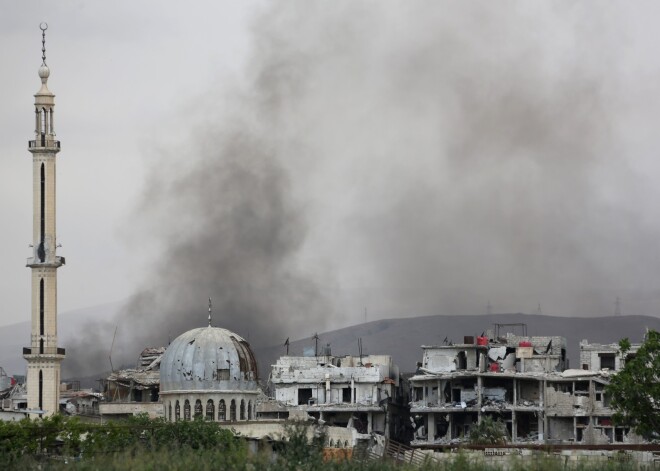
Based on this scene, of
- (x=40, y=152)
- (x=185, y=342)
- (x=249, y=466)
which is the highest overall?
(x=40, y=152)

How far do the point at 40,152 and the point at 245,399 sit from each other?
2294 centimetres

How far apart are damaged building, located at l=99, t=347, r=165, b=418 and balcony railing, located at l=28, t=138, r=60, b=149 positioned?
731 inches

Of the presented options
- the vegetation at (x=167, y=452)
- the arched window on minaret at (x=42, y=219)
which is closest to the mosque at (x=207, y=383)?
the vegetation at (x=167, y=452)

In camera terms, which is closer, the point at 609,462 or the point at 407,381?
the point at 609,462

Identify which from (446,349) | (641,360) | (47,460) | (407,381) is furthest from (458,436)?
(47,460)

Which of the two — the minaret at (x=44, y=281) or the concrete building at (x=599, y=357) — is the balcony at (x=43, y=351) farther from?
the concrete building at (x=599, y=357)

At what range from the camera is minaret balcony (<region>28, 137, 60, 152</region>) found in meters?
142

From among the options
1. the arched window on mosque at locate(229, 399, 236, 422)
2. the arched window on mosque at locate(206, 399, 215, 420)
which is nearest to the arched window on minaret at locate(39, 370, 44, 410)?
the arched window on mosque at locate(206, 399, 215, 420)

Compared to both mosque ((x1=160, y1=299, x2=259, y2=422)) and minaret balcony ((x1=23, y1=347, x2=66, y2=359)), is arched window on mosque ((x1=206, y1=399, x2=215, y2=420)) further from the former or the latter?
minaret balcony ((x1=23, y1=347, x2=66, y2=359))

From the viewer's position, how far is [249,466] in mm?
89438

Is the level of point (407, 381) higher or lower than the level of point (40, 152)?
lower

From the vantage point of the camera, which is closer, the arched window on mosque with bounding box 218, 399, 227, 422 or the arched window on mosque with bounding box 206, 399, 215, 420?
the arched window on mosque with bounding box 206, 399, 215, 420

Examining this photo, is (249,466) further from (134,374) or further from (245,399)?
(134,374)

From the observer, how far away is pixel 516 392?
14825 centimetres
